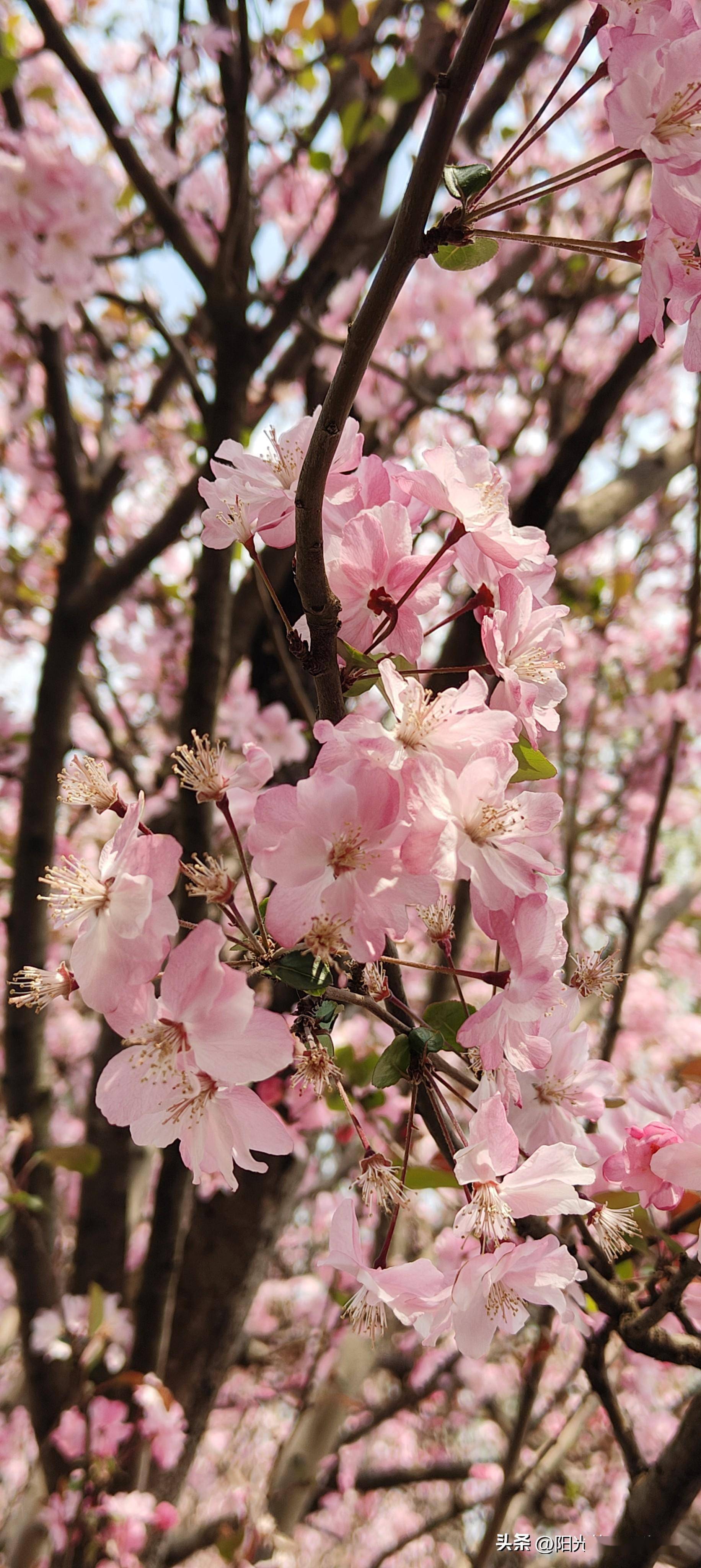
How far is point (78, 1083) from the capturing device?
4.88 m

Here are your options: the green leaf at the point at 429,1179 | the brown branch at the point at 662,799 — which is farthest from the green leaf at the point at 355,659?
the brown branch at the point at 662,799

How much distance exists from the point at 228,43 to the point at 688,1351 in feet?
8.02

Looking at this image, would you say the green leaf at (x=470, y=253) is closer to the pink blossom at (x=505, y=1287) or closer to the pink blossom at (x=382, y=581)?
the pink blossom at (x=382, y=581)

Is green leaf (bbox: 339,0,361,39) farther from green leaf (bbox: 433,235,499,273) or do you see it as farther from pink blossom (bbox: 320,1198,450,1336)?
pink blossom (bbox: 320,1198,450,1336)

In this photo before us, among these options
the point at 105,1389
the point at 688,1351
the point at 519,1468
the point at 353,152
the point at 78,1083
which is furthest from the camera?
the point at 78,1083

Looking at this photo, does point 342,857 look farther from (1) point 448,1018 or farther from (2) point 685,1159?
(2) point 685,1159

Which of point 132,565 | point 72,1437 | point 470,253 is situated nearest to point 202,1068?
point 470,253

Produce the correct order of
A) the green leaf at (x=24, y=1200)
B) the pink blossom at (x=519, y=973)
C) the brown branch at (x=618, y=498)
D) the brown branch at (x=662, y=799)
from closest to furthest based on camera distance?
the pink blossom at (x=519, y=973) < the brown branch at (x=662, y=799) < the green leaf at (x=24, y=1200) < the brown branch at (x=618, y=498)

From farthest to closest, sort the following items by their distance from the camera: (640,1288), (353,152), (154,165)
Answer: (154,165) < (353,152) < (640,1288)

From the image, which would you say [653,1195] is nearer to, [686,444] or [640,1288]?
[640,1288]

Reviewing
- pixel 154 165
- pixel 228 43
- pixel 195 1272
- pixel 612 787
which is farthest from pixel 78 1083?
pixel 228 43

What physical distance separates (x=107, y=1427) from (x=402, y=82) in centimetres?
296

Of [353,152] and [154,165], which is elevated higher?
[154,165]

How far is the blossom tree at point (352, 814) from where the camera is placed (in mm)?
588
